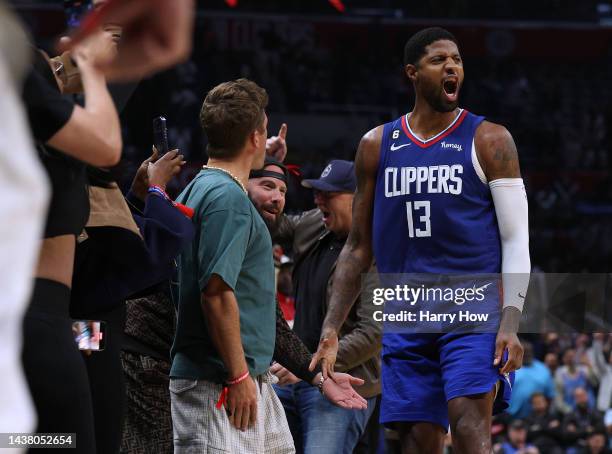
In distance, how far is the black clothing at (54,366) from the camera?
8.38ft

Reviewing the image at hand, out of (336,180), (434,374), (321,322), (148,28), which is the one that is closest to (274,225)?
(336,180)

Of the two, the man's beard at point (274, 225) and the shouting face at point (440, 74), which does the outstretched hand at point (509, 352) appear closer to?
the shouting face at point (440, 74)

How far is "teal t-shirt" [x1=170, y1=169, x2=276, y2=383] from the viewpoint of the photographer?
147 inches

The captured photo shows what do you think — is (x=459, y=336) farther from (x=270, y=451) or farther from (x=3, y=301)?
(x=3, y=301)

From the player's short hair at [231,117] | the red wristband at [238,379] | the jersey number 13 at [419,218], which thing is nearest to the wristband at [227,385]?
the red wristband at [238,379]

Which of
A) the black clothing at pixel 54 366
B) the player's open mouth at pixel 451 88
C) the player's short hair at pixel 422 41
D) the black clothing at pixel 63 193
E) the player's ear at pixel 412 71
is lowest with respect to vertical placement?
the black clothing at pixel 54 366

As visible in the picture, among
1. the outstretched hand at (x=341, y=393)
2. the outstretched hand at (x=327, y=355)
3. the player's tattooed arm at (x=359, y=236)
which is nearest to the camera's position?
the outstretched hand at (x=341, y=393)

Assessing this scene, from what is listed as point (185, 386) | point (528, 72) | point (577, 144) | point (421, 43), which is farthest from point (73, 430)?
point (528, 72)

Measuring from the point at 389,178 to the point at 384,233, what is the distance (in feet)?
0.79

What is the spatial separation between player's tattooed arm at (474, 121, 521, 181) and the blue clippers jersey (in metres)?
0.05

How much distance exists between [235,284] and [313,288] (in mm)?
1851

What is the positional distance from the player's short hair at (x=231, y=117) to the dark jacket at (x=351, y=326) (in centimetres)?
125

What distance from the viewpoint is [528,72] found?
23.9m

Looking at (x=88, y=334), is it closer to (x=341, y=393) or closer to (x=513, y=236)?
(x=341, y=393)
